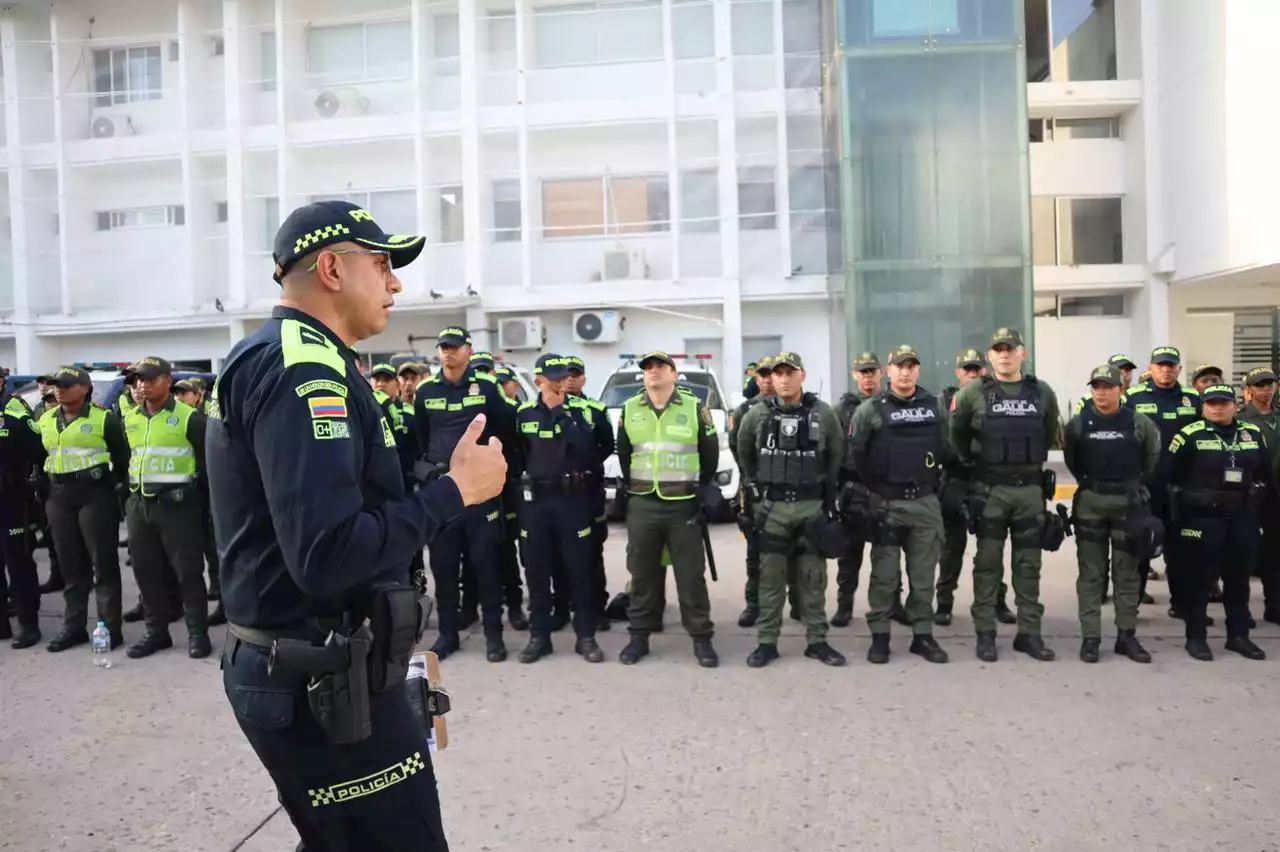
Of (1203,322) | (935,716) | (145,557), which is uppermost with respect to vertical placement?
(1203,322)

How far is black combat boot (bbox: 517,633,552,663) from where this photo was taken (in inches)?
241

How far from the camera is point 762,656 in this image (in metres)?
5.94

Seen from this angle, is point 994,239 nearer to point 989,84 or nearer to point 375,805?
point 989,84

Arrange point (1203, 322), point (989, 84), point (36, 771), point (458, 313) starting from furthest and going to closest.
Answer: point (458, 313) < point (1203, 322) < point (989, 84) < point (36, 771)

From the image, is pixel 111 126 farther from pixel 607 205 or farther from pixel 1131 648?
pixel 1131 648

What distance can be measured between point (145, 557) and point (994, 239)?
552 inches

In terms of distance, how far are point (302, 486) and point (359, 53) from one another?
20706mm

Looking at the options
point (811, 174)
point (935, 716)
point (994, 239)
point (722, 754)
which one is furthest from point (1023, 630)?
point (811, 174)

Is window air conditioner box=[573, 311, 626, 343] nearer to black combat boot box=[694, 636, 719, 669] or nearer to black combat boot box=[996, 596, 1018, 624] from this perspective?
black combat boot box=[996, 596, 1018, 624]

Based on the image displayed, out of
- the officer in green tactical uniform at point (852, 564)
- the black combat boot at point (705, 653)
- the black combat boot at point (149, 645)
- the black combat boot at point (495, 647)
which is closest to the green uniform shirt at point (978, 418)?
the officer in green tactical uniform at point (852, 564)

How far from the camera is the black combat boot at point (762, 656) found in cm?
589

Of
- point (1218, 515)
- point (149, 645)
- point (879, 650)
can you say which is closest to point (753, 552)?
point (879, 650)

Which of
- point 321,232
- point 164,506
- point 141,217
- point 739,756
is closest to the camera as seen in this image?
point 321,232

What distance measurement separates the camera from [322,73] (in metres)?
20.1
